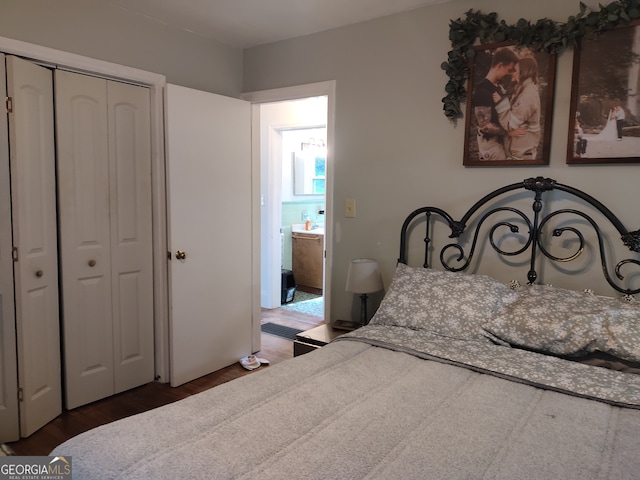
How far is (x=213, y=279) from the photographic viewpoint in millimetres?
3176

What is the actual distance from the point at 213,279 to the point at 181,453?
204cm

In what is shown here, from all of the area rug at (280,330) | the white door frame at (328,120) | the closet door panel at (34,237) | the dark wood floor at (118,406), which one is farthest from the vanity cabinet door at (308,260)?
the closet door panel at (34,237)

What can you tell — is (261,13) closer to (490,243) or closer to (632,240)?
(490,243)

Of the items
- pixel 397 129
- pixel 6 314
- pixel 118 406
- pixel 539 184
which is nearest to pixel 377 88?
pixel 397 129

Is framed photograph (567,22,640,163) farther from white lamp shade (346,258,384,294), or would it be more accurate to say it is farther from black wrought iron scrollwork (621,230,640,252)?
white lamp shade (346,258,384,294)

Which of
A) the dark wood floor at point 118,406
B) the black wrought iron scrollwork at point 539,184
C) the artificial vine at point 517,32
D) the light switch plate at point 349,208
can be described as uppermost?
the artificial vine at point 517,32

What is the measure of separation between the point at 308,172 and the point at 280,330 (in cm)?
236

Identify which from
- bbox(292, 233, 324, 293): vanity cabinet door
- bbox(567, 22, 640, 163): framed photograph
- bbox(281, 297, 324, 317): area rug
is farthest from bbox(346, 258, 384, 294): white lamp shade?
bbox(292, 233, 324, 293): vanity cabinet door

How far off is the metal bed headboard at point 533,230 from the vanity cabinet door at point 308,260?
280 centimetres

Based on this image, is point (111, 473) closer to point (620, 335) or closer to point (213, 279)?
point (620, 335)

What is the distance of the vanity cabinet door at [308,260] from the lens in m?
5.44

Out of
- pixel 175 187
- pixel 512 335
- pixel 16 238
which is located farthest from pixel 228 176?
pixel 512 335

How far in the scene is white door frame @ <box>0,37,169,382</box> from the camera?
→ 2.49 meters

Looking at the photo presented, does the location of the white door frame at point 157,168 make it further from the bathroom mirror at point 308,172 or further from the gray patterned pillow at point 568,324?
the bathroom mirror at point 308,172
